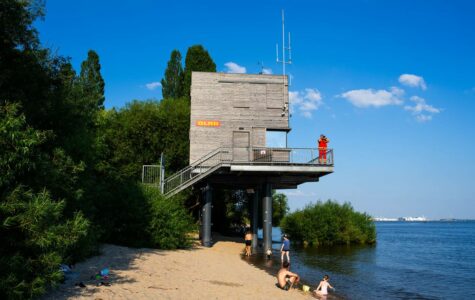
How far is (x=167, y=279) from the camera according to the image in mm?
14492

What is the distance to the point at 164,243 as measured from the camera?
75.1ft

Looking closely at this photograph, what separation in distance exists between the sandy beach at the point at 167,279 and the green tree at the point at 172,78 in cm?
3736

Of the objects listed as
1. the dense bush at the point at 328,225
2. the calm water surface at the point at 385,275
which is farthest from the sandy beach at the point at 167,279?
the dense bush at the point at 328,225

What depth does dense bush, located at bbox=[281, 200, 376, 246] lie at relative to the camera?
142 feet

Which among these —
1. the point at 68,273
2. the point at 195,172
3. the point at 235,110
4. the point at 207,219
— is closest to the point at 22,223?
the point at 68,273

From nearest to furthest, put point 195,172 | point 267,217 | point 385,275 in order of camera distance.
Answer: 1. point 385,275
2. point 195,172
3. point 267,217

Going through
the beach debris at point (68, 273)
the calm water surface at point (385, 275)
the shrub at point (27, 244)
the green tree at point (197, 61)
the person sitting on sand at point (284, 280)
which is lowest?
the calm water surface at point (385, 275)

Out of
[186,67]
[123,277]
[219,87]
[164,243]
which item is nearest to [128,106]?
[186,67]

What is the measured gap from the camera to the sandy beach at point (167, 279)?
1175 cm

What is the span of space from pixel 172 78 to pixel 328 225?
28.1m

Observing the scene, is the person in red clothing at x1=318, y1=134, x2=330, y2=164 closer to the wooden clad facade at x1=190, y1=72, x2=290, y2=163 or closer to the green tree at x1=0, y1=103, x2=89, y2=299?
the wooden clad facade at x1=190, y1=72, x2=290, y2=163

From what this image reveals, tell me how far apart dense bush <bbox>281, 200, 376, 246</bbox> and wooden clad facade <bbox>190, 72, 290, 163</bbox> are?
60.8 ft

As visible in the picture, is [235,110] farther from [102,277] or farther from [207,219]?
[102,277]

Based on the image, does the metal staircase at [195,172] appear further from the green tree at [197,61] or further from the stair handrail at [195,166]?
the green tree at [197,61]
